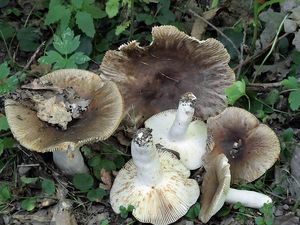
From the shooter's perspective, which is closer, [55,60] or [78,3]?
[55,60]

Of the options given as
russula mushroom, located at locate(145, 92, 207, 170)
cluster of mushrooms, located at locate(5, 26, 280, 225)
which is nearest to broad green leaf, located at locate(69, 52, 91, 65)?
cluster of mushrooms, located at locate(5, 26, 280, 225)

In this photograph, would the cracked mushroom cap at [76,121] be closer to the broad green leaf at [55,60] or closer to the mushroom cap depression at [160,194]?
the broad green leaf at [55,60]

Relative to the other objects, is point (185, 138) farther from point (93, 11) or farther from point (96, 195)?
point (93, 11)

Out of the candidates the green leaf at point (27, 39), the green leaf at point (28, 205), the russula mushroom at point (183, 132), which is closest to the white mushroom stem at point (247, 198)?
the russula mushroom at point (183, 132)

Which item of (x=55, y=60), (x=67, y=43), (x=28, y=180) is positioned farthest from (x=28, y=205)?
(x=67, y=43)

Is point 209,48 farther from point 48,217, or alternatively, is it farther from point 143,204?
point 48,217

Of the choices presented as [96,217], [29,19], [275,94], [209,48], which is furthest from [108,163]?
[29,19]

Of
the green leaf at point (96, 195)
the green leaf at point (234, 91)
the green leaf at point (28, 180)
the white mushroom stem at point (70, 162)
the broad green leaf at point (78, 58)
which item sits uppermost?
the green leaf at point (234, 91)
